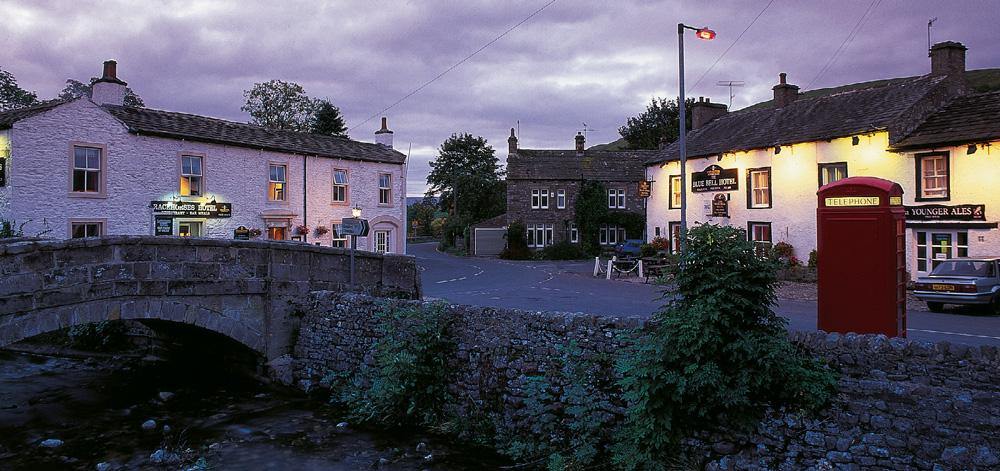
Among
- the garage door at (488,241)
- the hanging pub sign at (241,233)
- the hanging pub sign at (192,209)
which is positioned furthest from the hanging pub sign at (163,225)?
the garage door at (488,241)

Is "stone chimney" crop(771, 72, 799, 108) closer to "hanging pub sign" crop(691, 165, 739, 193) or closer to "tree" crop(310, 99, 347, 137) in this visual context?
"hanging pub sign" crop(691, 165, 739, 193)

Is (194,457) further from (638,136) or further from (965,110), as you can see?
(638,136)

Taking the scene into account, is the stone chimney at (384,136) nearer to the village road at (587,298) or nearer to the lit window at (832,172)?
the village road at (587,298)

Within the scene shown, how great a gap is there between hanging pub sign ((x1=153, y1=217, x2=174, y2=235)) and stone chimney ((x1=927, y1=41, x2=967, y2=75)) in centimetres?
3038

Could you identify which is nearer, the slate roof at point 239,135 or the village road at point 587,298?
the village road at point 587,298

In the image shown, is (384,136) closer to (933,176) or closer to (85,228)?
(85,228)

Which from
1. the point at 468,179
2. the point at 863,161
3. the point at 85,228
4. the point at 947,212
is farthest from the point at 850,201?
the point at 468,179

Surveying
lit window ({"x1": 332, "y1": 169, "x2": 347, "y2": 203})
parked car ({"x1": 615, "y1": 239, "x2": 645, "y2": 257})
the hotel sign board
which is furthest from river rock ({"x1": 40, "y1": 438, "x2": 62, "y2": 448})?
parked car ({"x1": 615, "y1": 239, "x2": 645, "y2": 257})

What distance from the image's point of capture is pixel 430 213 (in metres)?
90.8

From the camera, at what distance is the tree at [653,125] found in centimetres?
7094

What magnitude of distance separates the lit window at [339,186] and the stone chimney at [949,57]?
2555 cm

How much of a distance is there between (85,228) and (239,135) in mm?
6718

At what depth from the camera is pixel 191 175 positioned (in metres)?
23.7

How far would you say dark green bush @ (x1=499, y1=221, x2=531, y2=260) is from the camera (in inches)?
1933
